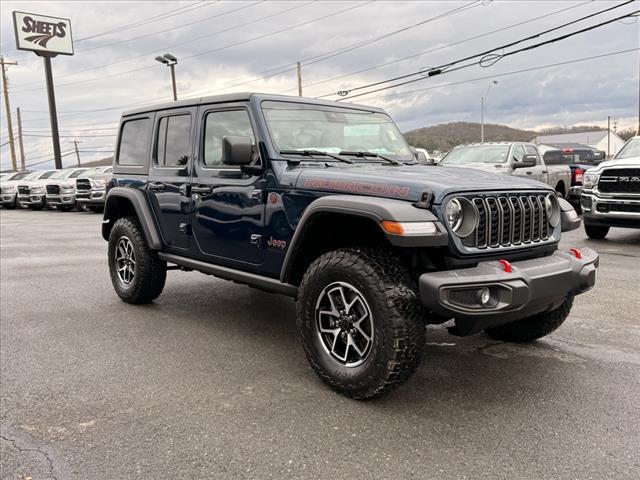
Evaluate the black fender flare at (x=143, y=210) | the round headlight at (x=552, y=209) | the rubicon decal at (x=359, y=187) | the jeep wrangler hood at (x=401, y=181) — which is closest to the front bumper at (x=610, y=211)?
the round headlight at (x=552, y=209)

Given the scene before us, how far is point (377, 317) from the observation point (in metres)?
3.14

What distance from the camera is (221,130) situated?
180 inches

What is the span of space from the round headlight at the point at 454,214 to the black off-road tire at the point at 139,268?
10.8 ft

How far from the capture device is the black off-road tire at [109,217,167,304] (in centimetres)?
546

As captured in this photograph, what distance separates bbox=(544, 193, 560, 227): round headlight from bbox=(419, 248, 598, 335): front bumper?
58 cm

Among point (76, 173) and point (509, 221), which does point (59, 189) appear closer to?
point (76, 173)

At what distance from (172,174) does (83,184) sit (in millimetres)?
17527

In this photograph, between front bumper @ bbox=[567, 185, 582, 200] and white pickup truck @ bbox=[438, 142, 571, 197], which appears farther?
front bumper @ bbox=[567, 185, 582, 200]

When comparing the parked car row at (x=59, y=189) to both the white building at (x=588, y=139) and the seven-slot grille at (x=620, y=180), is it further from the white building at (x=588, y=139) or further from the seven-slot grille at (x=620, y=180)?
the white building at (x=588, y=139)

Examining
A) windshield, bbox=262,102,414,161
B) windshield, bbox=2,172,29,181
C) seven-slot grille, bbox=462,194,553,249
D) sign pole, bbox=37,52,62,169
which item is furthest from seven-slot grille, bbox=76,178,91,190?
seven-slot grille, bbox=462,194,553,249

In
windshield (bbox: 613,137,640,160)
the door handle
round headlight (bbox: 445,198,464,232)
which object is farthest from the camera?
windshield (bbox: 613,137,640,160)

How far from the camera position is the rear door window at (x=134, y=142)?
5520 millimetres

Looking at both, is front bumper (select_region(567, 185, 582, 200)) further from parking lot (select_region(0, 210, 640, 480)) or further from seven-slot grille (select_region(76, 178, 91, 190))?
seven-slot grille (select_region(76, 178, 91, 190))

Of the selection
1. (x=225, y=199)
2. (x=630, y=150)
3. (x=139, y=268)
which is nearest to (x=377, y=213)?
(x=225, y=199)
